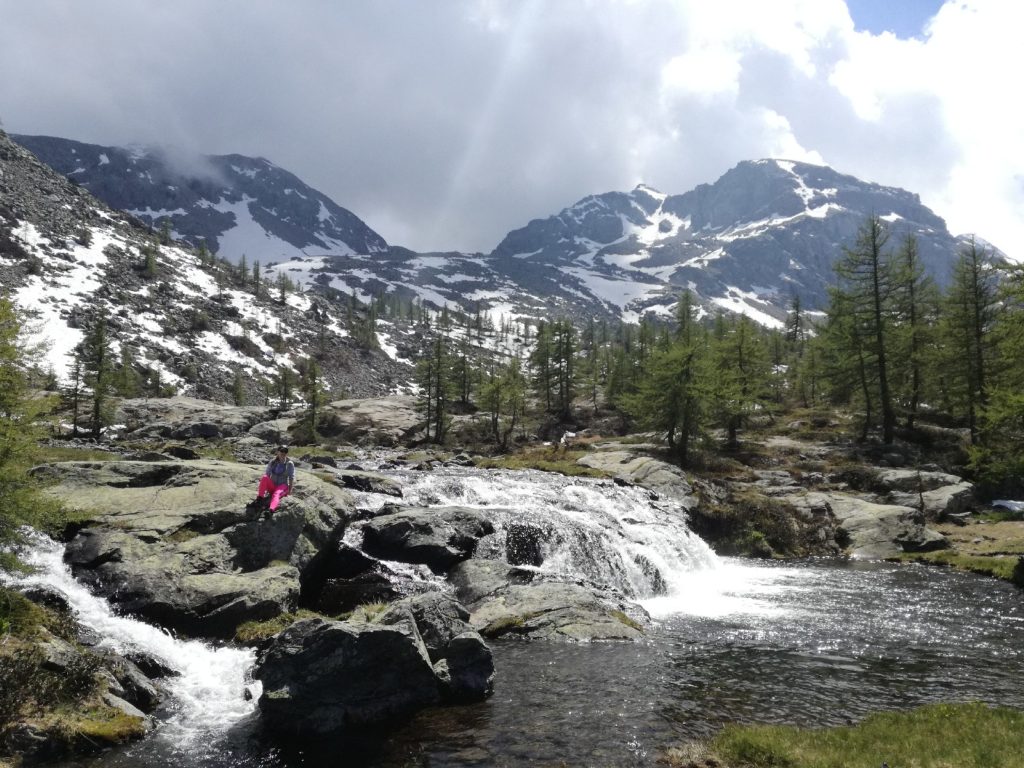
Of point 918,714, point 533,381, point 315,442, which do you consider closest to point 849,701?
point 918,714

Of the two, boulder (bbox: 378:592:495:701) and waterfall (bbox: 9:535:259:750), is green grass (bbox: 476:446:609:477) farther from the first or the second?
waterfall (bbox: 9:535:259:750)

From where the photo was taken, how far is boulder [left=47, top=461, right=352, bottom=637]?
48.6ft

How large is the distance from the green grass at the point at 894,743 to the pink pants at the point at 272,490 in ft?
46.4

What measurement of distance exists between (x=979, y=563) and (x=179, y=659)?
105 ft

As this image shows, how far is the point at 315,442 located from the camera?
6856 centimetres

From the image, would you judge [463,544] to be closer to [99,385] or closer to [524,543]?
[524,543]

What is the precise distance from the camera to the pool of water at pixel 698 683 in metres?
9.95

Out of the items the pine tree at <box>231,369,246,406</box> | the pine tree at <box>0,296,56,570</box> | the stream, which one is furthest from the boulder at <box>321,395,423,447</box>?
the pine tree at <box>0,296,56,570</box>

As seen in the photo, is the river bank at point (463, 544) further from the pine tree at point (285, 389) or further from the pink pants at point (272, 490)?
the pine tree at point (285, 389)

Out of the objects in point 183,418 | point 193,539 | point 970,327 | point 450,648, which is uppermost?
point 970,327

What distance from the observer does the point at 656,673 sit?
13.7m

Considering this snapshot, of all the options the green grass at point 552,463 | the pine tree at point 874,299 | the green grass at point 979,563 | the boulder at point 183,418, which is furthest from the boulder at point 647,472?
the boulder at point 183,418

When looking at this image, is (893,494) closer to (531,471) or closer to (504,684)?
(531,471)

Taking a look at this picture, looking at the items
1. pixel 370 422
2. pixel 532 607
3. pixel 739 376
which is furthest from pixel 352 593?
pixel 370 422
